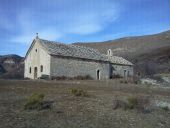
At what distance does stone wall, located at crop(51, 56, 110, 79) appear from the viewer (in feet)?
138

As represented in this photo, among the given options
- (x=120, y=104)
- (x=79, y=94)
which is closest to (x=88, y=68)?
(x=79, y=94)

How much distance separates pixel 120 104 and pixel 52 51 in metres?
27.9

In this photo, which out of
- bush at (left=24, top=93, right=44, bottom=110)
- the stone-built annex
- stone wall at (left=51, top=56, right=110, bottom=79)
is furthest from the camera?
stone wall at (left=51, top=56, right=110, bottom=79)

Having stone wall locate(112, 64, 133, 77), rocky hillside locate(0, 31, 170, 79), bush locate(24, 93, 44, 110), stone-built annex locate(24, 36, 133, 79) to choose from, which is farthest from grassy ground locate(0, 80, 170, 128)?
rocky hillside locate(0, 31, 170, 79)

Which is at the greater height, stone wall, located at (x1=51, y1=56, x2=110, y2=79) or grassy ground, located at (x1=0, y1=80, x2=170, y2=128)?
stone wall, located at (x1=51, y1=56, x2=110, y2=79)

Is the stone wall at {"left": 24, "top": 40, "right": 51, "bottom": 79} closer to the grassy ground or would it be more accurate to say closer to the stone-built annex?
the stone-built annex

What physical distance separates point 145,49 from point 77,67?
72.8m

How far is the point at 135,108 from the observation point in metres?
14.7

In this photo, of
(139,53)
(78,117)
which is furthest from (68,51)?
(139,53)

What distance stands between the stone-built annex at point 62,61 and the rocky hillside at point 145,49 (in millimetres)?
21097

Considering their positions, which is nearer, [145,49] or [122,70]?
[122,70]

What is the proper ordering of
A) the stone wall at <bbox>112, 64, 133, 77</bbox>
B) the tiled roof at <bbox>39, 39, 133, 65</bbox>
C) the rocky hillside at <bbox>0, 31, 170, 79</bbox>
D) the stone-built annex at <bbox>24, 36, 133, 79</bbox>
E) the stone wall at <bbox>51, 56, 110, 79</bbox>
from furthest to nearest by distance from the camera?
the rocky hillside at <bbox>0, 31, 170, 79</bbox> → the stone wall at <bbox>112, 64, 133, 77</bbox> → the tiled roof at <bbox>39, 39, 133, 65</bbox> → the stone wall at <bbox>51, 56, 110, 79</bbox> → the stone-built annex at <bbox>24, 36, 133, 79</bbox>

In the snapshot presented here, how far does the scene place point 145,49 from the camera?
113188 mm

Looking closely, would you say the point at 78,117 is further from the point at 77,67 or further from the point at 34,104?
the point at 77,67
